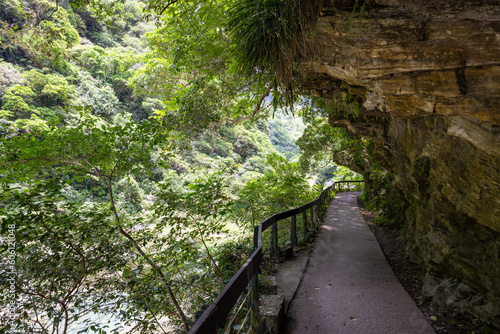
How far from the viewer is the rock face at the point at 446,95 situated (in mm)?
2436

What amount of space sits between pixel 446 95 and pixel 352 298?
10.6ft

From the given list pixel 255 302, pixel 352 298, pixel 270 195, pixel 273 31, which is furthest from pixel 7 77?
pixel 352 298

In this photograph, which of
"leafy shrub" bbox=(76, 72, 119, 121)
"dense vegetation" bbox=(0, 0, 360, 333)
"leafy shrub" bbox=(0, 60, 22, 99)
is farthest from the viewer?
"leafy shrub" bbox=(76, 72, 119, 121)

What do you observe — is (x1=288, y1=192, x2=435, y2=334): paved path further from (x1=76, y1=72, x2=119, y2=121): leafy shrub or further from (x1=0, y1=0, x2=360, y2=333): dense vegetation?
(x1=76, y1=72, x2=119, y2=121): leafy shrub

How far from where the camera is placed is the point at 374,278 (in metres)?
4.82

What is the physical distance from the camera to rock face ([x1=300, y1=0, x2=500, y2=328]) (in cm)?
244

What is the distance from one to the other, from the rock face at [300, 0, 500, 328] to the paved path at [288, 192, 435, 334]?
0.71 metres

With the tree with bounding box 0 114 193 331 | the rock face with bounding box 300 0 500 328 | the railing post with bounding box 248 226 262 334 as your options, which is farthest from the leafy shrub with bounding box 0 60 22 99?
the railing post with bounding box 248 226 262 334

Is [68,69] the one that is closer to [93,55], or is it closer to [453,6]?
[93,55]

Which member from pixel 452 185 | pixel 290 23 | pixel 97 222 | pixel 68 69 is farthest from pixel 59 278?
pixel 68 69

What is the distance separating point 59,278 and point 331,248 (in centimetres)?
588

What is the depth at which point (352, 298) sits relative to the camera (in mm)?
3990

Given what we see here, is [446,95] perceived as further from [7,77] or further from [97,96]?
[97,96]

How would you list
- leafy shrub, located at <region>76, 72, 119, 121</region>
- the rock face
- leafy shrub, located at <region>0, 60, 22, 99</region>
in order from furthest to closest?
1. leafy shrub, located at <region>76, 72, 119, 121</region>
2. leafy shrub, located at <region>0, 60, 22, 99</region>
3. the rock face
